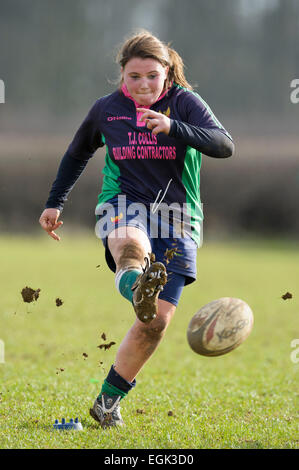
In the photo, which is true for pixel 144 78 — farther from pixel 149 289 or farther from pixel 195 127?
pixel 149 289

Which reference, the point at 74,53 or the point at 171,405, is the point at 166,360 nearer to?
the point at 171,405

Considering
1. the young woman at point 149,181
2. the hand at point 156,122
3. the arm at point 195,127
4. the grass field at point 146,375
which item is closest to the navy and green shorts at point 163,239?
the young woman at point 149,181

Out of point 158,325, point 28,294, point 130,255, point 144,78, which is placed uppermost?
point 144,78

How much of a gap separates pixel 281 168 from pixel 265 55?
9.83 m

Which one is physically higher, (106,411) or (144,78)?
(144,78)

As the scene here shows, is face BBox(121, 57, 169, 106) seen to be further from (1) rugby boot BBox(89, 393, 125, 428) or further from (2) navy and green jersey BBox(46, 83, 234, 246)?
(1) rugby boot BBox(89, 393, 125, 428)

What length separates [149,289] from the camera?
3.58 m

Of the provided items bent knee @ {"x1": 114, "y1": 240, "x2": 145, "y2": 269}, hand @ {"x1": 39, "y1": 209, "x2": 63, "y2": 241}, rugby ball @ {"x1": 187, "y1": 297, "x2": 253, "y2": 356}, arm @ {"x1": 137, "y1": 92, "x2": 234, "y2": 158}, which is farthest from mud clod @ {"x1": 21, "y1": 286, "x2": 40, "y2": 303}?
arm @ {"x1": 137, "y1": 92, "x2": 234, "y2": 158}

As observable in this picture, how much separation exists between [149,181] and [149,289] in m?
1.09

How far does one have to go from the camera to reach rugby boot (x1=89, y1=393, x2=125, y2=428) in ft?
14.6

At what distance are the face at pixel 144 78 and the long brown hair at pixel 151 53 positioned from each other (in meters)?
0.03

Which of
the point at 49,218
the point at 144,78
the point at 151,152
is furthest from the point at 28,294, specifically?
the point at 144,78

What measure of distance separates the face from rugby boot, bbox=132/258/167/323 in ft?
4.19
